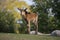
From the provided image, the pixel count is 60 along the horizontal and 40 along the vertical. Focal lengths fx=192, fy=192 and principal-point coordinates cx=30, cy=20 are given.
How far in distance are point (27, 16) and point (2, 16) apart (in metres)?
4.09

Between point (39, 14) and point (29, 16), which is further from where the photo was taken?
point (29, 16)

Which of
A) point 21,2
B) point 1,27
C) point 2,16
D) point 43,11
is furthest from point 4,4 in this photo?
point 43,11

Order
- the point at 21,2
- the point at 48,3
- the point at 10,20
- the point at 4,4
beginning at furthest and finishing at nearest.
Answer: the point at 21,2, the point at 4,4, the point at 10,20, the point at 48,3

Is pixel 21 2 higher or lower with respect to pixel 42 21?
higher

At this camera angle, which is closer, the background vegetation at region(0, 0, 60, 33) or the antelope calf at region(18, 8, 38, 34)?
the background vegetation at region(0, 0, 60, 33)

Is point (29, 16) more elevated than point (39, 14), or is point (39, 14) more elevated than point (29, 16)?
point (39, 14)

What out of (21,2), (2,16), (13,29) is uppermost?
(21,2)

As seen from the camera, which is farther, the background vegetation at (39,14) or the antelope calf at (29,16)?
the antelope calf at (29,16)

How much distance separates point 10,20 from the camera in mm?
18203

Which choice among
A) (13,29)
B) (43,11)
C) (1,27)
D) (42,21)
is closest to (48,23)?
(42,21)

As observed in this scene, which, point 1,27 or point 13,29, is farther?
point 13,29

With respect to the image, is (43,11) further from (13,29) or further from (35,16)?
(13,29)

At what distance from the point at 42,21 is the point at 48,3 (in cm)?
867

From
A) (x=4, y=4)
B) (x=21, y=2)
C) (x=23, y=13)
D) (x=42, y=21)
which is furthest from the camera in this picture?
(x=21, y=2)
